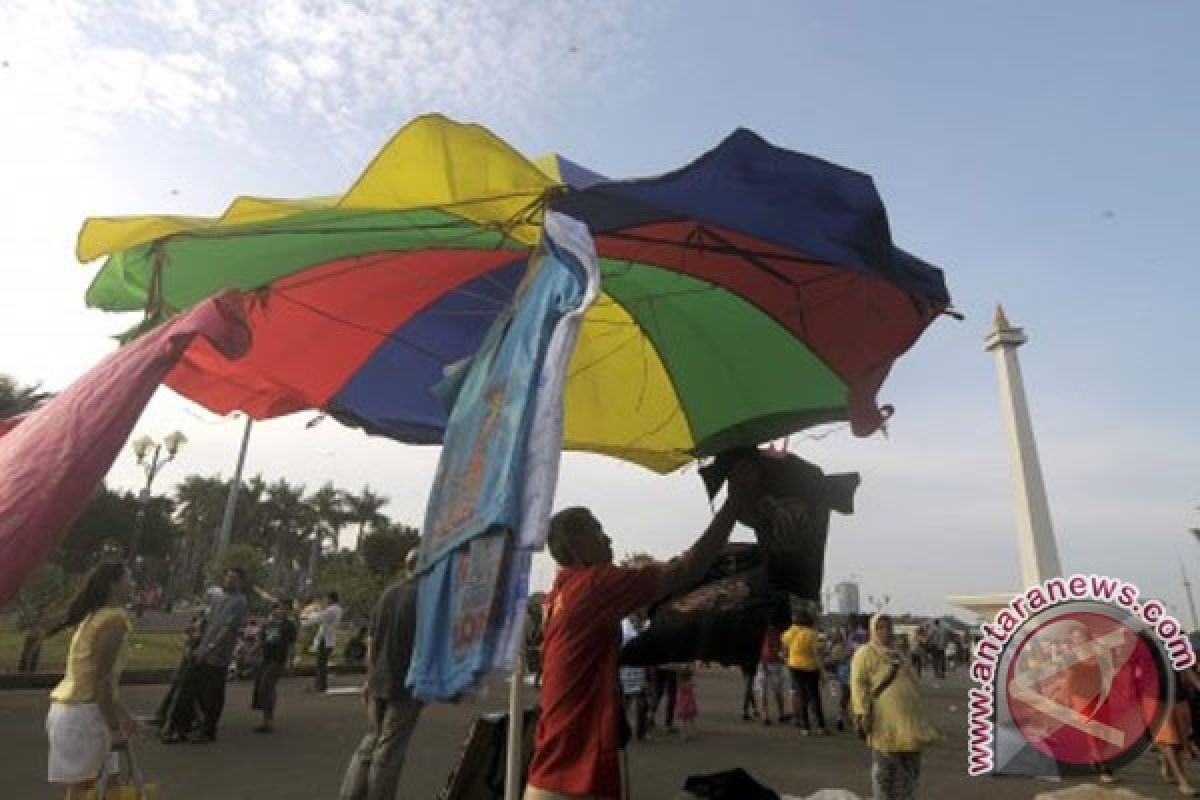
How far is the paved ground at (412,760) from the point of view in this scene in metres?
7.35

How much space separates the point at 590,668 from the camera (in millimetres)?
3279

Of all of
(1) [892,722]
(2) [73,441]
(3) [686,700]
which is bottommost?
(1) [892,722]

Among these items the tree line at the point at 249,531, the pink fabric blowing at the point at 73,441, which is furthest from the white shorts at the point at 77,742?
the tree line at the point at 249,531

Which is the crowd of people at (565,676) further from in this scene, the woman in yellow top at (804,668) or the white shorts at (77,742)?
the woman in yellow top at (804,668)

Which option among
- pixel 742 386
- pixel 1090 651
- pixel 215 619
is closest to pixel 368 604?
→ pixel 215 619

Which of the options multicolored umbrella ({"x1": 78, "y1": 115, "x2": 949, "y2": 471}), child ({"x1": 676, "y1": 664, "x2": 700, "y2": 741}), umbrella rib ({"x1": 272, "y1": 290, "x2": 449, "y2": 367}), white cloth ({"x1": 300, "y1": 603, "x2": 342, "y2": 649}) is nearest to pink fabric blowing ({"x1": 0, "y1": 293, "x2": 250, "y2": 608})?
multicolored umbrella ({"x1": 78, "y1": 115, "x2": 949, "y2": 471})

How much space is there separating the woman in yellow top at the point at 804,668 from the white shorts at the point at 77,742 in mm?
8886

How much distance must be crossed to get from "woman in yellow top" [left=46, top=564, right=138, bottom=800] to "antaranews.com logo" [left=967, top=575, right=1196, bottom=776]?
8.27 meters

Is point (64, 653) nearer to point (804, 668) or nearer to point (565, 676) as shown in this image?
point (804, 668)

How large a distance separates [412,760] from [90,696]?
16.1ft

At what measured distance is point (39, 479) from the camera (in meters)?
3.01

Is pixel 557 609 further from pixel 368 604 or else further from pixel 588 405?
pixel 368 604

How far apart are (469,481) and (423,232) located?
1.61 metres

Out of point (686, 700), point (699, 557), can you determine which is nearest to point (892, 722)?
point (699, 557)
